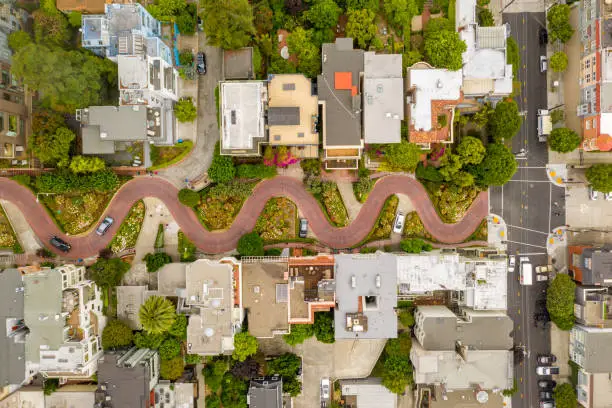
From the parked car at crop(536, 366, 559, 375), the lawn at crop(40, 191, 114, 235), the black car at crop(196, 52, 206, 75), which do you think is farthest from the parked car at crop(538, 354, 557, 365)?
the lawn at crop(40, 191, 114, 235)

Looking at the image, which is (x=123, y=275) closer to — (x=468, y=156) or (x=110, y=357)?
(x=110, y=357)

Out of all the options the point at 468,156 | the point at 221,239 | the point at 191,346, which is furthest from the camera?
the point at 221,239

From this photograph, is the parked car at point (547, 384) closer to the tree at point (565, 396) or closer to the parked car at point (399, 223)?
the tree at point (565, 396)

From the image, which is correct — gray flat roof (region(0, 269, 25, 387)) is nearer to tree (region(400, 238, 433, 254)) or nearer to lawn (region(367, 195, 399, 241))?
Answer: lawn (region(367, 195, 399, 241))

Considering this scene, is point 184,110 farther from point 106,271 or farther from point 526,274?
point 526,274

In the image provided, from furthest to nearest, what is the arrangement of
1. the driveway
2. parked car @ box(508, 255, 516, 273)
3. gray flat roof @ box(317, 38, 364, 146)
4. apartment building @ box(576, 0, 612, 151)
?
parked car @ box(508, 255, 516, 273) < the driveway < gray flat roof @ box(317, 38, 364, 146) < apartment building @ box(576, 0, 612, 151)

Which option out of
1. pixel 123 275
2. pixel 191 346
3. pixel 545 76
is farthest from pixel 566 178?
pixel 123 275

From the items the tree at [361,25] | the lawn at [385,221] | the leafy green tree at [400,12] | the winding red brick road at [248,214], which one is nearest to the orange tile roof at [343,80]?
the tree at [361,25]
